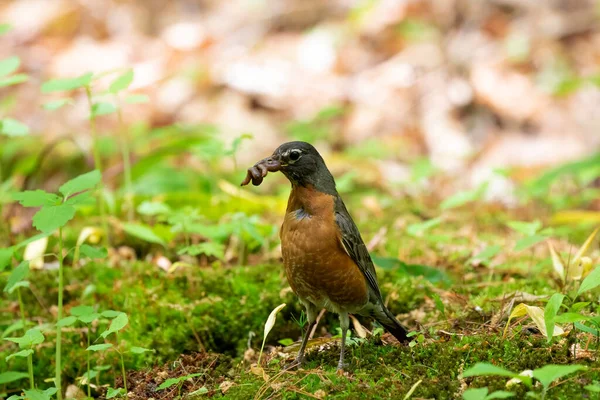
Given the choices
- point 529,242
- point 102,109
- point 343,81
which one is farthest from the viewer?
point 343,81

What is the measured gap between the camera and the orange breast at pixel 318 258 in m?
3.66

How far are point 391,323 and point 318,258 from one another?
2.04ft

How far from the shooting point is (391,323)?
3.85 metres

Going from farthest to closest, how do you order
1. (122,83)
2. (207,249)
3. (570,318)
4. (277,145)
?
1. (277,145)
2. (122,83)
3. (207,249)
4. (570,318)

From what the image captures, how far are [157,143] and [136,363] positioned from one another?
6.45m

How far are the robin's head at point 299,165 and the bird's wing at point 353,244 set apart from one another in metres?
0.17

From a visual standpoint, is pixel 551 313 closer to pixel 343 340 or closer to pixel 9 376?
pixel 343 340

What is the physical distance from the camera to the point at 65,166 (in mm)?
8820

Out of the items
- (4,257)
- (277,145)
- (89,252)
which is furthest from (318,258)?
(277,145)

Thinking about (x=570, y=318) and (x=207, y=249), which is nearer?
(x=570, y=318)

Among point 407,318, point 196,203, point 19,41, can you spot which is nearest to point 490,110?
point 196,203

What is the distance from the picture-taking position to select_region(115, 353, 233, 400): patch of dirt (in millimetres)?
3523

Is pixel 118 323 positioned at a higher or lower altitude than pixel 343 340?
higher

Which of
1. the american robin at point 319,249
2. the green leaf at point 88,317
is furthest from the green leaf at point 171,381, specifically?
the american robin at point 319,249
